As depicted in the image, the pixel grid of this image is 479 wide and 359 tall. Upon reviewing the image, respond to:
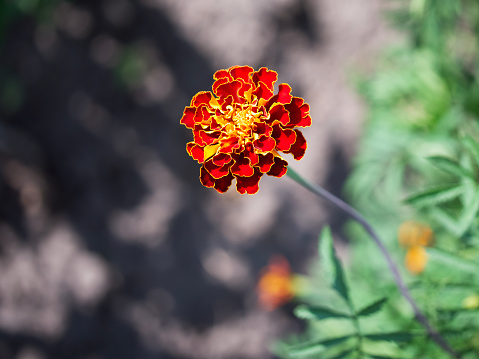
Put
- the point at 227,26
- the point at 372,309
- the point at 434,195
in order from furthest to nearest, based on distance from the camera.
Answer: the point at 227,26
the point at 434,195
the point at 372,309

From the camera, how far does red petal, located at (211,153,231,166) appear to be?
0.92 metres

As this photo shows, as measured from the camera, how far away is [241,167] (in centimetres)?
93

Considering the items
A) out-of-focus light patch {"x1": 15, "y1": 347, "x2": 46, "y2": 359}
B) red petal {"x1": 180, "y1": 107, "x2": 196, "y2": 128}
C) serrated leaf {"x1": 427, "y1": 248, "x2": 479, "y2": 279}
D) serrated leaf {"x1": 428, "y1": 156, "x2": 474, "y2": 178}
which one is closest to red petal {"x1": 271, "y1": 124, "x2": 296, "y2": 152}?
red petal {"x1": 180, "y1": 107, "x2": 196, "y2": 128}

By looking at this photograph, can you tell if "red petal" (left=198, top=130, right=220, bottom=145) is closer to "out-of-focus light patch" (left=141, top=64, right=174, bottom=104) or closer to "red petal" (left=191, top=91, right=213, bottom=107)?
"red petal" (left=191, top=91, right=213, bottom=107)

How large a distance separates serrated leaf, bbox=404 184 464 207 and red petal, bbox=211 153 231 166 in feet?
1.81

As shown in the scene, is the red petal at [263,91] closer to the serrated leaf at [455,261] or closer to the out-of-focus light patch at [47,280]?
the serrated leaf at [455,261]

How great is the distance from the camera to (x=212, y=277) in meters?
3.12

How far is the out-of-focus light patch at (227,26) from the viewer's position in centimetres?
298

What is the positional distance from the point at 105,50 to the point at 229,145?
8.40 ft

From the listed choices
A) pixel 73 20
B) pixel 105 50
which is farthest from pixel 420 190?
pixel 73 20

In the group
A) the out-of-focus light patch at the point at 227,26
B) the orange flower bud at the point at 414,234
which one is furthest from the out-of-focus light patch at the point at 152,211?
the orange flower bud at the point at 414,234

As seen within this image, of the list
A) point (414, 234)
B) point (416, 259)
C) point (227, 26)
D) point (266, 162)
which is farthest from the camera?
point (227, 26)

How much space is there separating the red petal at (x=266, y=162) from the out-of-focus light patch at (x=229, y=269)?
2300mm

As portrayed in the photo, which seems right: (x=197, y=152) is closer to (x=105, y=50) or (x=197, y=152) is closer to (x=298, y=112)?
(x=298, y=112)
